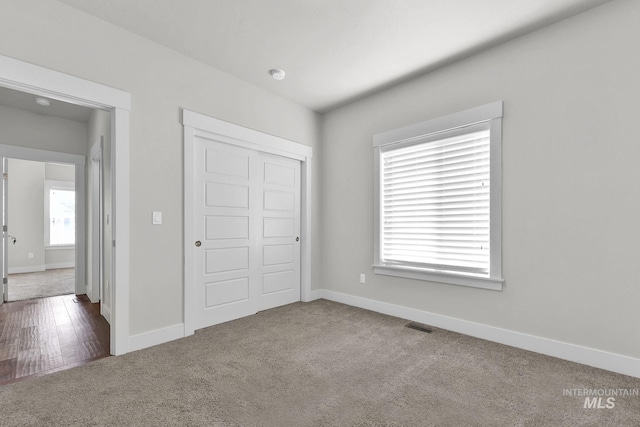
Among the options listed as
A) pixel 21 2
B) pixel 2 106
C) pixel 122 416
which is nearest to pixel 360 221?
pixel 122 416

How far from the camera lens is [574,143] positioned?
2553mm

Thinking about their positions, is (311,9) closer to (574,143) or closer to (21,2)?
(21,2)

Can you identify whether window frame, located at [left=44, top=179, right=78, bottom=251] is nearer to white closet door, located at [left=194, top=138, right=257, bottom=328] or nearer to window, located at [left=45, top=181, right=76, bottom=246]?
window, located at [left=45, top=181, right=76, bottom=246]

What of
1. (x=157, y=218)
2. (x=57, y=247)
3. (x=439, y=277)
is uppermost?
(x=157, y=218)

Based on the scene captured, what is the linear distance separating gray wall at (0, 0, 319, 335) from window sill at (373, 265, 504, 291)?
2.40 meters

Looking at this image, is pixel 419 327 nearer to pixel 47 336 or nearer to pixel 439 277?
pixel 439 277

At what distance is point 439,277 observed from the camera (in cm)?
336

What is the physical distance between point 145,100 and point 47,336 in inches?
103

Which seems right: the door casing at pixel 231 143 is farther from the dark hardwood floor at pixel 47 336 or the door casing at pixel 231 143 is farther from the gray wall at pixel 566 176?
the gray wall at pixel 566 176

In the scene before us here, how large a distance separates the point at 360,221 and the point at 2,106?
5.25 metres

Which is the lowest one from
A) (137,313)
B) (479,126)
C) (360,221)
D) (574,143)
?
(137,313)

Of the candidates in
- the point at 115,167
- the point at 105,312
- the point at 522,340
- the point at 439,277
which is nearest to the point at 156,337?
the point at 105,312

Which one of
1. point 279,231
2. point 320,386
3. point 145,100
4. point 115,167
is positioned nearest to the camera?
point 320,386

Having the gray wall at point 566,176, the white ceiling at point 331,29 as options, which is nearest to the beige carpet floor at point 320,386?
the gray wall at point 566,176
